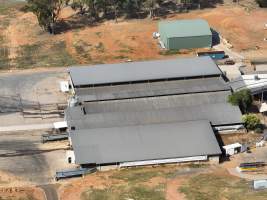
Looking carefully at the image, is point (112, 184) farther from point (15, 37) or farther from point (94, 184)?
point (15, 37)

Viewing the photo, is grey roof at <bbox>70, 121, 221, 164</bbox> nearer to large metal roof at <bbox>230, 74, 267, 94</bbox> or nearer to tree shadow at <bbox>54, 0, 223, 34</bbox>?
large metal roof at <bbox>230, 74, 267, 94</bbox>

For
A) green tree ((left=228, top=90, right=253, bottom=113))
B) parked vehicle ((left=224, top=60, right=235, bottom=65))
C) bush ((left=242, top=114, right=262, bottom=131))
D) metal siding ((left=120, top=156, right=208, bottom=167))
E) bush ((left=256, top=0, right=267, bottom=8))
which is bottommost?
metal siding ((left=120, top=156, right=208, bottom=167))

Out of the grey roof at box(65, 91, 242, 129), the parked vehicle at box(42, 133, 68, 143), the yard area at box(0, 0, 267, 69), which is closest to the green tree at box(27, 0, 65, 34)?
the yard area at box(0, 0, 267, 69)

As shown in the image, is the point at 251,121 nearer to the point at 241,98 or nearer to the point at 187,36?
the point at 241,98

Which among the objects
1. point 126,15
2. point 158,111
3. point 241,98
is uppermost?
point 126,15

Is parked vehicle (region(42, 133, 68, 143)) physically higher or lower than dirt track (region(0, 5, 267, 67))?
lower

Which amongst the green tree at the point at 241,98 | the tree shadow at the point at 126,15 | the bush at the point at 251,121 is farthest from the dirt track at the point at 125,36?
the bush at the point at 251,121

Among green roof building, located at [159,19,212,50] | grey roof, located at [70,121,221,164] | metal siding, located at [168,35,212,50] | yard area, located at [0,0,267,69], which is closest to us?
grey roof, located at [70,121,221,164]

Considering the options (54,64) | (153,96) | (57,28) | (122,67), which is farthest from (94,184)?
(57,28)

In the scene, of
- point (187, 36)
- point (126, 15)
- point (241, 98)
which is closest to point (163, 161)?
point (241, 98)
